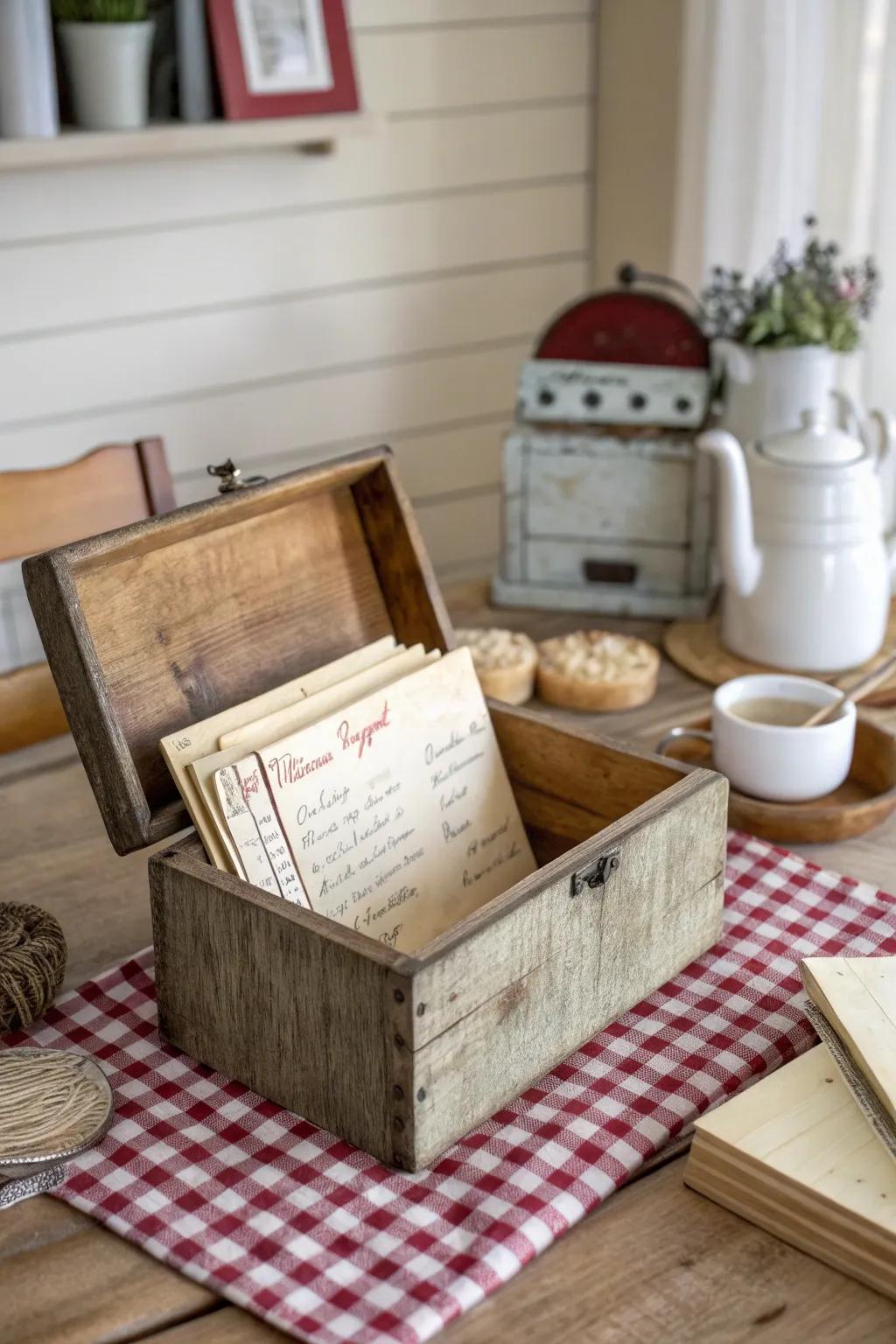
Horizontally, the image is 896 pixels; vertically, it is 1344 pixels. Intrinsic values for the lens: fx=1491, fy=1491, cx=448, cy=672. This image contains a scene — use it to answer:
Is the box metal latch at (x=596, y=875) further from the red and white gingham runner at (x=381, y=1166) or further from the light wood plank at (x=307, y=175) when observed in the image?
the light wood plank at (x=307, y=175)

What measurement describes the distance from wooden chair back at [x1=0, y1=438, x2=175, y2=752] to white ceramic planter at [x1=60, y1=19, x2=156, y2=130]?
38 cm

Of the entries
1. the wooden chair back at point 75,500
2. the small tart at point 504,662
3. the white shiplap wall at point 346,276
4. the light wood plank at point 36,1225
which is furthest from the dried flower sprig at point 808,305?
the light wood plank at point 36,1225

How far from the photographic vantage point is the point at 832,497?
5.11ft

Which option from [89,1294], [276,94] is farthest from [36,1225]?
[276,94]

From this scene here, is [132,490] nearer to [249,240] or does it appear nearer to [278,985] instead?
[249,240]

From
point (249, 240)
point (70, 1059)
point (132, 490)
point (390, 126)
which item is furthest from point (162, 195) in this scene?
point (70, 1059)

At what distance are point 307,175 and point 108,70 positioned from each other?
0.44 meters

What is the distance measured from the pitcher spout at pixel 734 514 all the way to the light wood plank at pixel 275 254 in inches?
29.7

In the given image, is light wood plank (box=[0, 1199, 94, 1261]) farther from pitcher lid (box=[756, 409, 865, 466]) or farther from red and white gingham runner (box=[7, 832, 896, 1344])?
pitcher lid (box=[756, 409, 865, 466])

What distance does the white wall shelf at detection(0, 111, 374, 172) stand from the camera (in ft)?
5.30

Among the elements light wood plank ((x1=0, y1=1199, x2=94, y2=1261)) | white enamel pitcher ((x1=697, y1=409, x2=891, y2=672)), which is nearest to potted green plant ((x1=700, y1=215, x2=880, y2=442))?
white enamel pitcher ((x1=697, y1=409, x2=891, y2=672))

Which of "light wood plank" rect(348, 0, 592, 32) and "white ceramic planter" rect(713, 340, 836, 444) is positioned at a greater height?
"light wood plank" rect(348, 0, 592, 32)

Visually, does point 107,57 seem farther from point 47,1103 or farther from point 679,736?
point 47,1103

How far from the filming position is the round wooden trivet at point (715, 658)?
1578 mm
